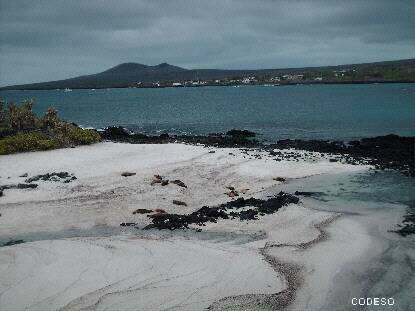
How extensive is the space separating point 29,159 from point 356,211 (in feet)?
57.6

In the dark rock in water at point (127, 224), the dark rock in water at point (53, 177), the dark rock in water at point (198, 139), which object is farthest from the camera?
the dark rock in water at point (198, 139)

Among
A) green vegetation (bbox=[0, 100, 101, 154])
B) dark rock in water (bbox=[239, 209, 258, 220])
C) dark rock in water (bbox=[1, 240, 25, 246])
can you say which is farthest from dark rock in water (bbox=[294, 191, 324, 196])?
green vegetation (bbox=[0, 100, 101, 154])

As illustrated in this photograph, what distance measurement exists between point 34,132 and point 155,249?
21.5 metres

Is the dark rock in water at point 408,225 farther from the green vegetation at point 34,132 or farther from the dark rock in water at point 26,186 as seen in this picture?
the green vegetation at point 34,132

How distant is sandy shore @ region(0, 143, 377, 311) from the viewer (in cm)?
1014

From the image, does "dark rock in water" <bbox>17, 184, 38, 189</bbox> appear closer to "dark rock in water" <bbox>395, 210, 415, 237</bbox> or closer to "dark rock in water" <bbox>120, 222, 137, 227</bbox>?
"dark rock in water" <bbox>120, 222, 137, 227</bbox>

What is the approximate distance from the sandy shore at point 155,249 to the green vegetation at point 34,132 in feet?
18.6

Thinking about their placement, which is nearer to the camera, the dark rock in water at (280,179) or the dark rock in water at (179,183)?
the dark rock in water at (179,183)

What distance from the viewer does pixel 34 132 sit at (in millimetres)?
31531

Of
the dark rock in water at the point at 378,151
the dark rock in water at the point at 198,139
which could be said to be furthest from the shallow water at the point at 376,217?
the dark rock in water at the point at 198,139

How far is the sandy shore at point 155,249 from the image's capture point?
33.3 ft

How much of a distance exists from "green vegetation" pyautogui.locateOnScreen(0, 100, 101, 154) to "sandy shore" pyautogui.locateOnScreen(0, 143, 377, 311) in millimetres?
5658

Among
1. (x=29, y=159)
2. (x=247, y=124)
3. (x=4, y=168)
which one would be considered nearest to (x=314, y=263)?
(x=4, y=168)

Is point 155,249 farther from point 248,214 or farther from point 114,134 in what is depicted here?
point 114,134
